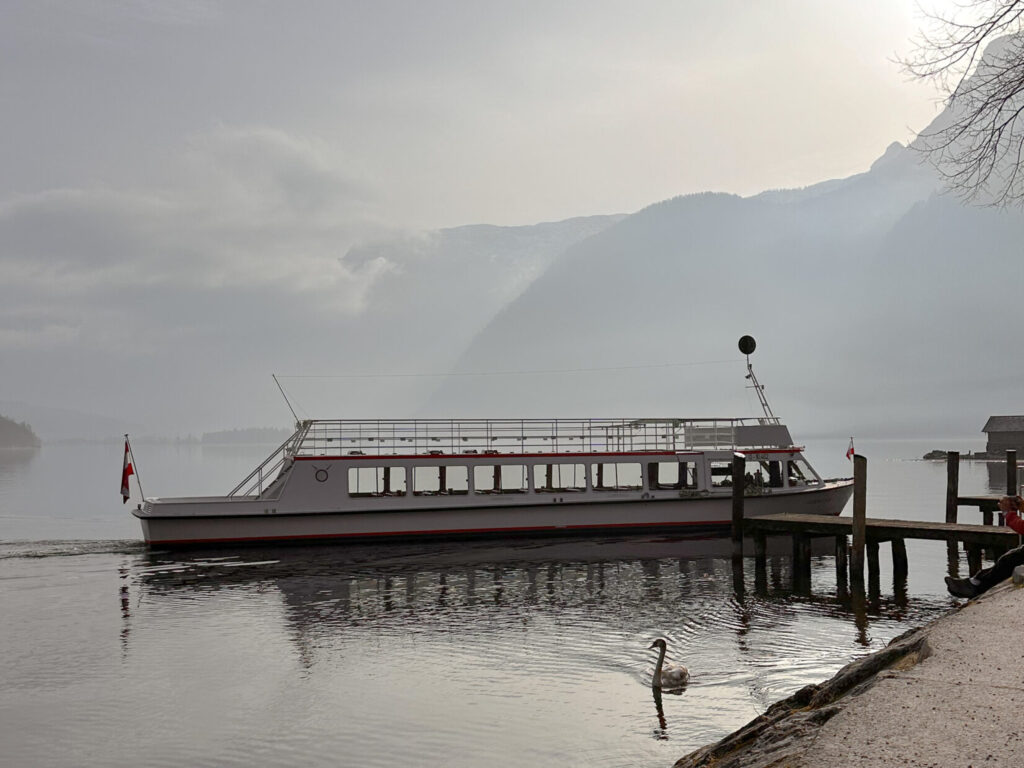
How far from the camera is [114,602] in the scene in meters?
25.2

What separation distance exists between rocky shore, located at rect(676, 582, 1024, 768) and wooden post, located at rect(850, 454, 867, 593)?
37.7 feet

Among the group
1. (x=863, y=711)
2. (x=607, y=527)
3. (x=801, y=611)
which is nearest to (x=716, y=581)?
(x=801, y=611)

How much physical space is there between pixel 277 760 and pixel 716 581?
54.6 ft

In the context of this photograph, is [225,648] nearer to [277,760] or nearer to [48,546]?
[277,760]

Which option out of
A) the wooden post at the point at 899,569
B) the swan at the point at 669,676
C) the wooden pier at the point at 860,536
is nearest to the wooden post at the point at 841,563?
the wooden pier at the point at 860,536

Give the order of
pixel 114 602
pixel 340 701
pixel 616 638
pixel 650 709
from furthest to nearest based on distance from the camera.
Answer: pixel 114 602, pixel 616 638, pixel 340 701, pixel 650 709

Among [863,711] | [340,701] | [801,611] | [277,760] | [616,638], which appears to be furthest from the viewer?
[801,611]

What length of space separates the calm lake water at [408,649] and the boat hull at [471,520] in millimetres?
849

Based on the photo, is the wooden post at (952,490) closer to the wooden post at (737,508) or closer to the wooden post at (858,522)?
the wooden post at (858,522)

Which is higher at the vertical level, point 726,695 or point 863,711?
point 863,711

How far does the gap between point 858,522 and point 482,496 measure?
15351 mm

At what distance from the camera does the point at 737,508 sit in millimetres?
29875

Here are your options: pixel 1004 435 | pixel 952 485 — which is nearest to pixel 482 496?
pixel 952 485

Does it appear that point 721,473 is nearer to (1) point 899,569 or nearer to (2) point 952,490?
(2) point 952,490
